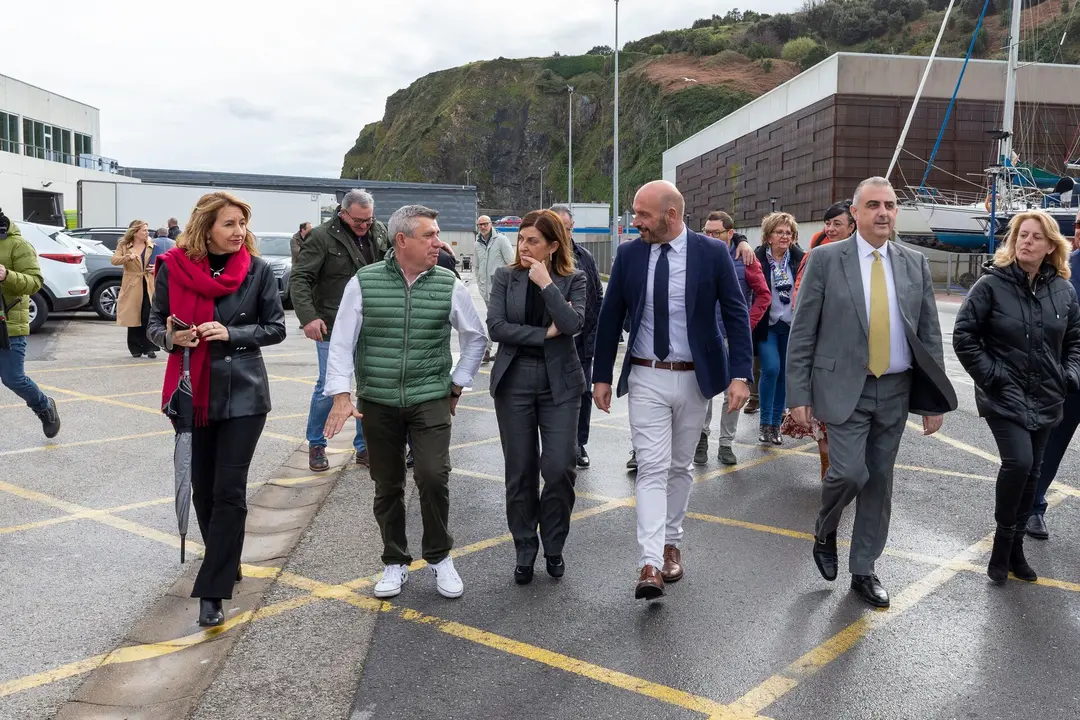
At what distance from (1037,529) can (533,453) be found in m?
3.05

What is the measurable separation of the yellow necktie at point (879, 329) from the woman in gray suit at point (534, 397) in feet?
4.52

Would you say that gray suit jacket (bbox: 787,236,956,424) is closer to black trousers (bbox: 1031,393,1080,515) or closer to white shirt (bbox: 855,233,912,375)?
white shirt (bbox: 855,233,912,375)

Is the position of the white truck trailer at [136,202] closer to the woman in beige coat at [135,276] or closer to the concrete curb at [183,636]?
the woman in beige coat at [135,276]

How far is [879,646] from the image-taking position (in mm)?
3945

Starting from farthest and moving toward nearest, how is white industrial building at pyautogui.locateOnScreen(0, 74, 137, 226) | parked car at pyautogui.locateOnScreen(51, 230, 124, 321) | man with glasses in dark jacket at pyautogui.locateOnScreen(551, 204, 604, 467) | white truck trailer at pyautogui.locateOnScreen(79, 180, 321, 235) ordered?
white industrial building at pyautogui.locateOnScreen(0, 74, 137, 226) → white truck trailer at pyautogui.locateOnScreen(79, 180, 321, 235) → parked car at pyautogui.locateOnScreen(51, 230, 124, 321) → man with glasses in dark jacket at pyautogui.locateOnScreen(551, 204, 604, 467)

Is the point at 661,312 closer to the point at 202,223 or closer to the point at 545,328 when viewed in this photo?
the point at 545,328

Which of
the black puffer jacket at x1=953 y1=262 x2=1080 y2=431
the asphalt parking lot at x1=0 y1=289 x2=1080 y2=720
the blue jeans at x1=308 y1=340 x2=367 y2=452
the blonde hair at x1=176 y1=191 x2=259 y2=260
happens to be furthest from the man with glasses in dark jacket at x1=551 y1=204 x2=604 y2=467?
the blonde hair at x1=176 y1=191 x2=259 y2=260

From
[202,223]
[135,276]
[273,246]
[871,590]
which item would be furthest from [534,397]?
[273,246]

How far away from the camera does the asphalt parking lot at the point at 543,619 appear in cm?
344

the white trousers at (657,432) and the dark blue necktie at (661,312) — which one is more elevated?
the dark blue necktie at (661,312)

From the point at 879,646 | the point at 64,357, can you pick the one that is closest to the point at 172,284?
the point at 879,646

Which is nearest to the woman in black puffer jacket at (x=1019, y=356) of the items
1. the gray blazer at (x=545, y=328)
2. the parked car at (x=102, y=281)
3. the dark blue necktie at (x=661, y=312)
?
the dark blue necktie at (x=661, y=312)

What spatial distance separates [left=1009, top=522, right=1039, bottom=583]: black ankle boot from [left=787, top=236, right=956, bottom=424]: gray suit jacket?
861 millimetres

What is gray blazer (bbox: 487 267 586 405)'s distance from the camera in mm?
4539
